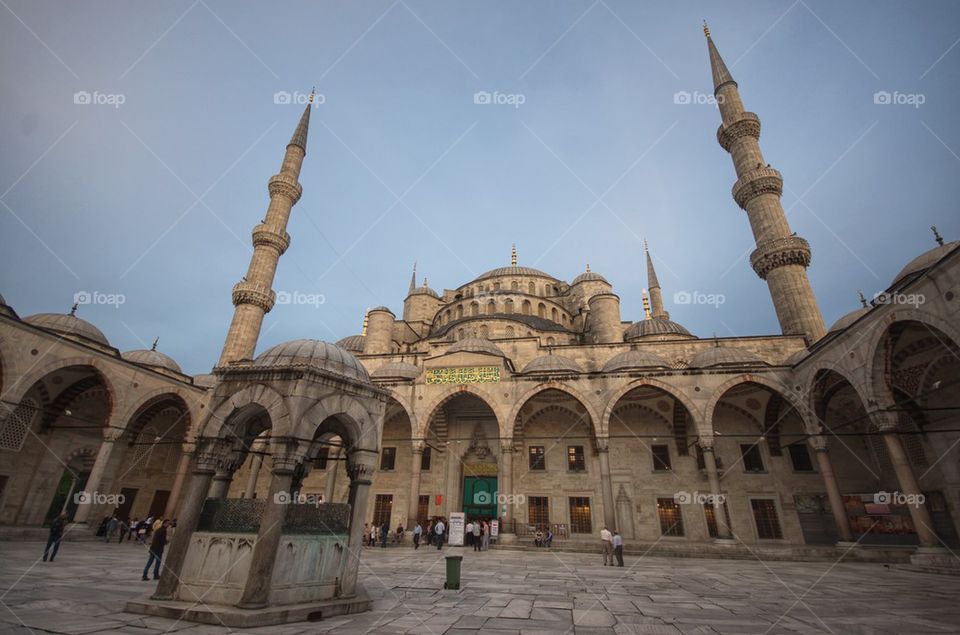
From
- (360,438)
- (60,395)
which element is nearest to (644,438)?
(360,438)

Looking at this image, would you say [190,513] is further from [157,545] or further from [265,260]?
[265,260]

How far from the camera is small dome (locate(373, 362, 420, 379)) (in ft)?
65.6

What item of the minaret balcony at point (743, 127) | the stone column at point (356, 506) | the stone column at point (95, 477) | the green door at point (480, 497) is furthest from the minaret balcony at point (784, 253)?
the stone column at point (95, 477)

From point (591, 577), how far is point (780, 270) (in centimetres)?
1886

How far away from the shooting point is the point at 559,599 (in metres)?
6.45

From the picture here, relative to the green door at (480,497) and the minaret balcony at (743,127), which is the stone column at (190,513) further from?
the minaret balcony at (743,127)

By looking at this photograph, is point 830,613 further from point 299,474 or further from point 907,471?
point 907,471

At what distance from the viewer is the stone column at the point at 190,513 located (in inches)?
202

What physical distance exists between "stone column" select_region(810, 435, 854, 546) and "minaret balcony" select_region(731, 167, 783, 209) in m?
13.6

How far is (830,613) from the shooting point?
5.70m

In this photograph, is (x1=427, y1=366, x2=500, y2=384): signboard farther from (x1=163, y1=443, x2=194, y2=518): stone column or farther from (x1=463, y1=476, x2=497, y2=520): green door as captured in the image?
(x1=163, y1=443, x2=194, y2=518): stone column
